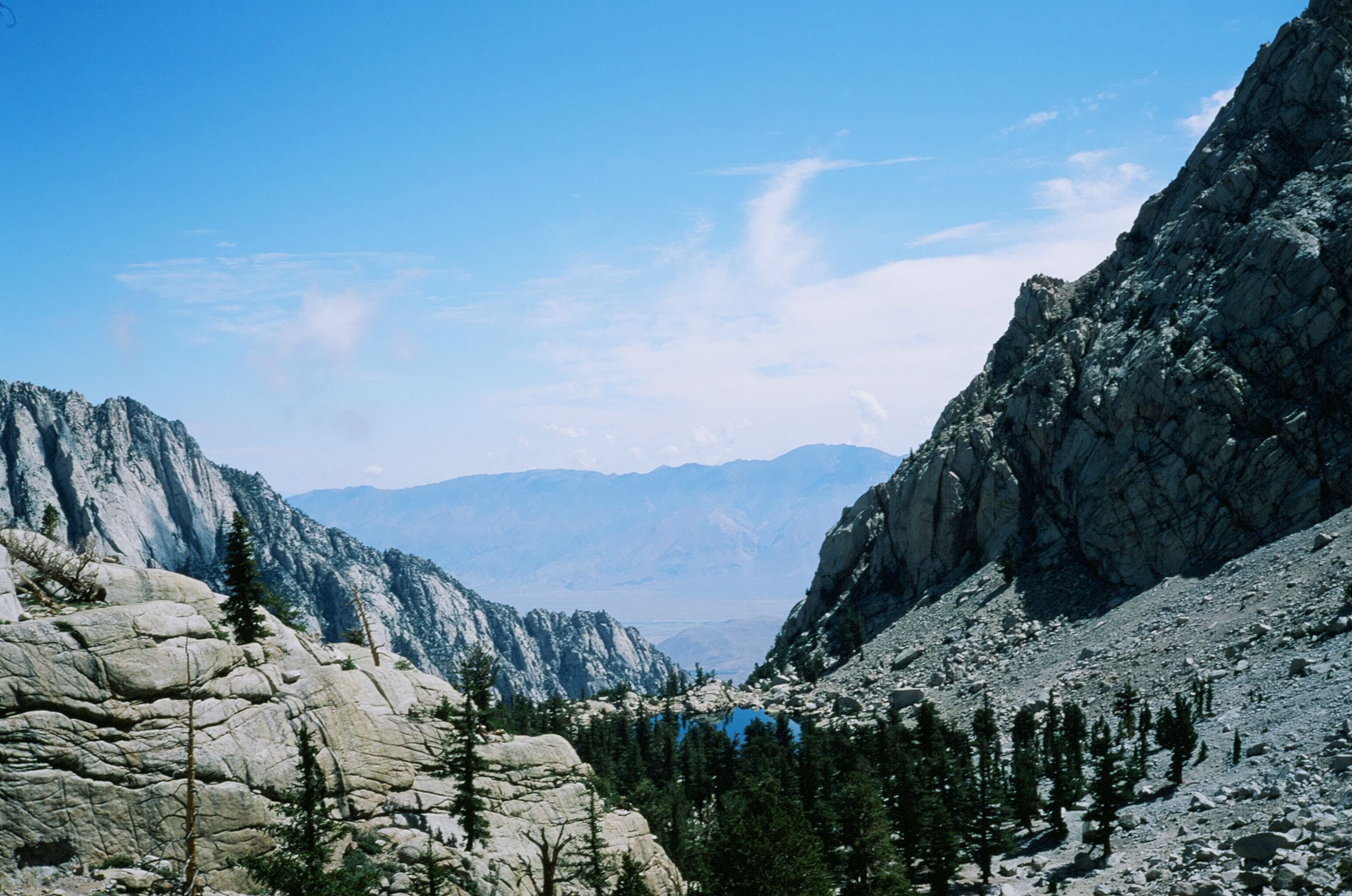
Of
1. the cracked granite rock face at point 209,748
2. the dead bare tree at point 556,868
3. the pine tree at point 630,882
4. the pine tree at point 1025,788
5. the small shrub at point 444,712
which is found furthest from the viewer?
the pine tree at point 1025,788

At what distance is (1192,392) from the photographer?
13262 cm

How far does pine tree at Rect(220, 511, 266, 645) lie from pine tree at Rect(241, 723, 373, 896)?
668cm

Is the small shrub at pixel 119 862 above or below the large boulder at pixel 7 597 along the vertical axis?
below

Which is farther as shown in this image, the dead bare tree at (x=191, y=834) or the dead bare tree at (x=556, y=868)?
the dead bare tree at (x=556, y=868)

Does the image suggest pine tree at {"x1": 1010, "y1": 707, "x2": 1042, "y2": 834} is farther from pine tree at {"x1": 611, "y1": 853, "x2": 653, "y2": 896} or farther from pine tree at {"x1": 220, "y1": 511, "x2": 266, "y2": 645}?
pine tree at {"x1": 220, "y1": 511, "x2": 266, "y2": 645}

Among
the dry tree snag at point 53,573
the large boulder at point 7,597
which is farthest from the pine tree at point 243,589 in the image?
the large boulder at point 7,597

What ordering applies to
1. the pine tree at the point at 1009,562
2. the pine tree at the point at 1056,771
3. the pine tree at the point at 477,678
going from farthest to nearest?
the pine tree at the point at 1009,562, the pine tree at the point at 1056,771, the pine tree at the point at 477,678

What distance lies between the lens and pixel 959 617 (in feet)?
502

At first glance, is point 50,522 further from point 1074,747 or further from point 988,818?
point 1074,747

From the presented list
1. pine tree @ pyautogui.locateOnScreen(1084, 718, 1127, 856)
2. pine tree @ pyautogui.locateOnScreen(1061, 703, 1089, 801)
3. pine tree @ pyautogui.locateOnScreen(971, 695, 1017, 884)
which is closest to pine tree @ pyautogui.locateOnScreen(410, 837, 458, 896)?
pine tree @ pyautogui.locateOnScreen(971, 695, 1017, 884)

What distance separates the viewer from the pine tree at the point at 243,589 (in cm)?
4556

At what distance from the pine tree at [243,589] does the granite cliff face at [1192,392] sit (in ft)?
413

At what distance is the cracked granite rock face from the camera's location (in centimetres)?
3431

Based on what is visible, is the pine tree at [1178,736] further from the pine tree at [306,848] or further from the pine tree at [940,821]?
the pine tree at [306,848]
